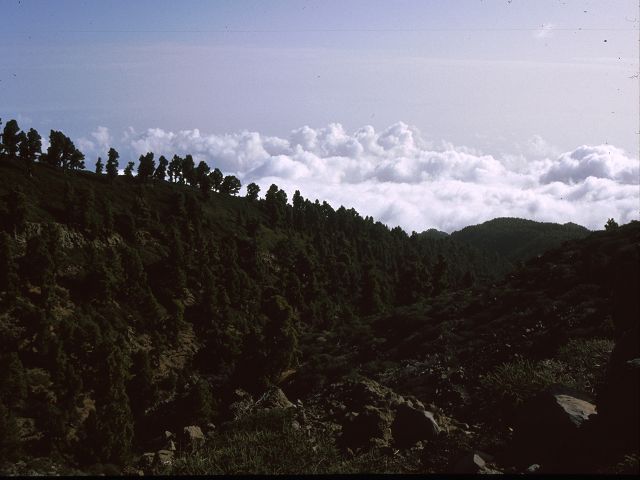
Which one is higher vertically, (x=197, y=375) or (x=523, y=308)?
(x=523, y=308)

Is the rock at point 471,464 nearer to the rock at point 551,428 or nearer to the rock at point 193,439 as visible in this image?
the rock at point 551,428

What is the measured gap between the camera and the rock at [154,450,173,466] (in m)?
15.5

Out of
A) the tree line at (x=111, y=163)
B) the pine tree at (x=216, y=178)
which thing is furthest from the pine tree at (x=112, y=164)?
the pine tree at (x=216, y=178)

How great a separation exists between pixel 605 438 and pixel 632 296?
455cm

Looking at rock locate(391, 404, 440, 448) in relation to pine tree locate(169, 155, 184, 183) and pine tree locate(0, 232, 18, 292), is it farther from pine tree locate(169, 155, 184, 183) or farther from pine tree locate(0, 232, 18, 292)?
pine tree locate(169, 155, 184, 183)

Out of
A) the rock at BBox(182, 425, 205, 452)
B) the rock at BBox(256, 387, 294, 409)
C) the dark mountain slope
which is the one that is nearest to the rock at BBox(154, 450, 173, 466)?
the rock at BBox(182, 425, 205, 452)

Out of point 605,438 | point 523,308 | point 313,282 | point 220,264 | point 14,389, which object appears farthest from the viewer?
point 313,282

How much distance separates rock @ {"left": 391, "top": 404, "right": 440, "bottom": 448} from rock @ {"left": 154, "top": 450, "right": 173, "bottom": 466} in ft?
27.6

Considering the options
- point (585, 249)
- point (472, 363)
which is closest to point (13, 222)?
point (472, 363)

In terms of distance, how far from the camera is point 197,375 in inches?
2438

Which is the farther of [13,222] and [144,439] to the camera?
[13,222]

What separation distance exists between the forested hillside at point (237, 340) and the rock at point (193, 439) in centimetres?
18

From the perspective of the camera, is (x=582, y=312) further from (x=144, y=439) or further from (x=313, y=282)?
(x=313, y=282)

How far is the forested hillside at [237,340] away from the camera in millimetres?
15820
